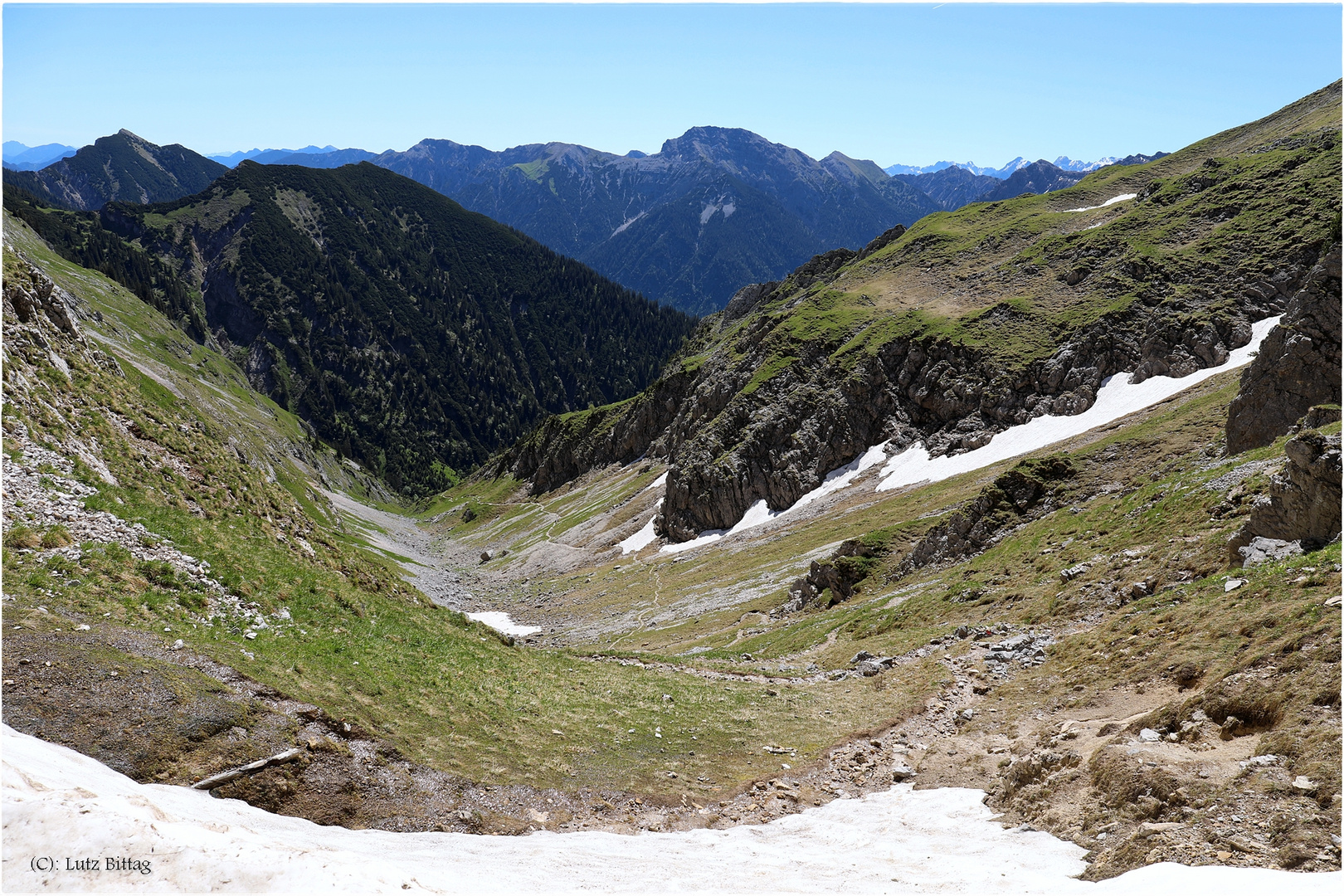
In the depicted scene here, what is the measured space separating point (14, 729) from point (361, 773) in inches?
239

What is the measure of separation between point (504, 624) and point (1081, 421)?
71764 millimetres

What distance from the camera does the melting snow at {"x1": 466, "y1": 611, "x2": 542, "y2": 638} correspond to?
7725cm

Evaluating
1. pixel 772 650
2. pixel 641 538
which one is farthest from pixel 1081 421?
pixel 641 538

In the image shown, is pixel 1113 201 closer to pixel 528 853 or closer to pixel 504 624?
pixel 504 624

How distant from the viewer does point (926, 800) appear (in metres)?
17.1

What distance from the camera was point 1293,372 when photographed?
140 feet

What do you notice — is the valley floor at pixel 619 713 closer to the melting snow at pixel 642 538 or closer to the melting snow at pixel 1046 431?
the melting snow at pixel 1046 431

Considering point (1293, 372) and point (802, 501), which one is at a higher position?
point (1293, 372)

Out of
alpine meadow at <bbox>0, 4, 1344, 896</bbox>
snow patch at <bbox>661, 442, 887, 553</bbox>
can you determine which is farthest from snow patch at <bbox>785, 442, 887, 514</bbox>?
alpine meadow at <bbox>0, 4, 1344, 896</bbox>

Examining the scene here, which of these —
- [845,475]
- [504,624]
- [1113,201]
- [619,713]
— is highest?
[1113,201]

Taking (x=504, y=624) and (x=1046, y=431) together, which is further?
(x=504, y=624)

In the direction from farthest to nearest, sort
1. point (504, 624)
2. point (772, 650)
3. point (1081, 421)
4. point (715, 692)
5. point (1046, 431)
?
point (504, 624) → point (1046, 431) → point (1081, 421) → point (772, 650) → point (715, 692)

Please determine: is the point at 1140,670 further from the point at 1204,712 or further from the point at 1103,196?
the point at 1103,196

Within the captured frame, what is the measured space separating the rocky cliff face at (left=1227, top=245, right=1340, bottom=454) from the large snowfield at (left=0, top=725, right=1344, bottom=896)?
127ft
